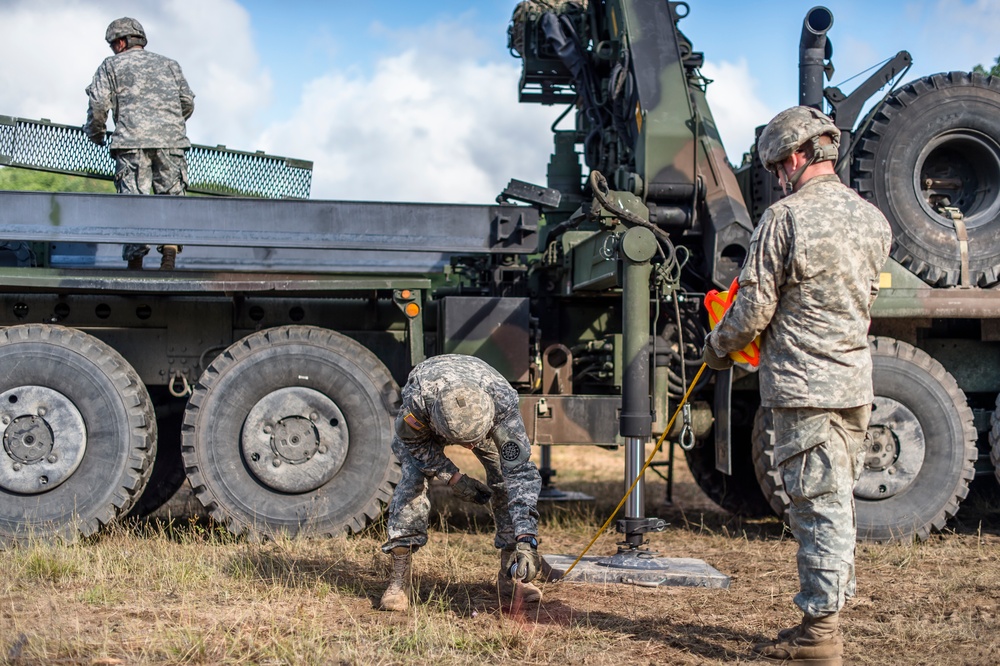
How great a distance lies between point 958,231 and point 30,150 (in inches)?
259

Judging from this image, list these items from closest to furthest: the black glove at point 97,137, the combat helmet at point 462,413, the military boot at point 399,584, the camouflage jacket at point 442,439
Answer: the combat helmet at point 462,413 < the camouflage jacket at point 442,439 < the military boot at point 399,584 < the black glove at point 97,137

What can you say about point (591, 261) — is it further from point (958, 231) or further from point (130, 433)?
point (130, 433)

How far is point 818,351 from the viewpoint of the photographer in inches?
173

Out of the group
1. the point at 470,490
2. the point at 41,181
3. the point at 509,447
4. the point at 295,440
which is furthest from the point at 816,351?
the point at 41,181

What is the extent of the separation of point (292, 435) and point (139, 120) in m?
2.45

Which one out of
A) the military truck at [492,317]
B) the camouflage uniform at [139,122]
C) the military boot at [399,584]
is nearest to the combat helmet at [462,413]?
the military boot at [399,584]

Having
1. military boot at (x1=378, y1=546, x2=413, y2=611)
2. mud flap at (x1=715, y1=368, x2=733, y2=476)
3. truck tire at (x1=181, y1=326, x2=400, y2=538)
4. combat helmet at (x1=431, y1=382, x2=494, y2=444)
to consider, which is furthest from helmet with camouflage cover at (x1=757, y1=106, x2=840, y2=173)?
truck tire at (x1=181, y1=326, x2=400, y2=538)

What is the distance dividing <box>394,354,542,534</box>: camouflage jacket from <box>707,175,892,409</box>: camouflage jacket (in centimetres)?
123

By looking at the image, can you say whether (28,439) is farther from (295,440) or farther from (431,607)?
(431,607)

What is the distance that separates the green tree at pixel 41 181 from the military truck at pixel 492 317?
46.7 inches

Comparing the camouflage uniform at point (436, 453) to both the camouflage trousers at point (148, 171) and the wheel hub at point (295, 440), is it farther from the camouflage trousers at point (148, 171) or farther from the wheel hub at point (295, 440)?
the camouflage trousers at point (148, 171)

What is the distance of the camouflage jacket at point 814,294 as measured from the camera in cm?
438

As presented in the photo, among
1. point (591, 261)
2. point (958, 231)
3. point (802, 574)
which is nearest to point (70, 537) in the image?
point (591, 261)

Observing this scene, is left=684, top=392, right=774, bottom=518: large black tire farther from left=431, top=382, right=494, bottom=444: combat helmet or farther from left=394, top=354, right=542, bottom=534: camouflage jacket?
left=431, top=382, right=494, bottom=444: combat helmet
